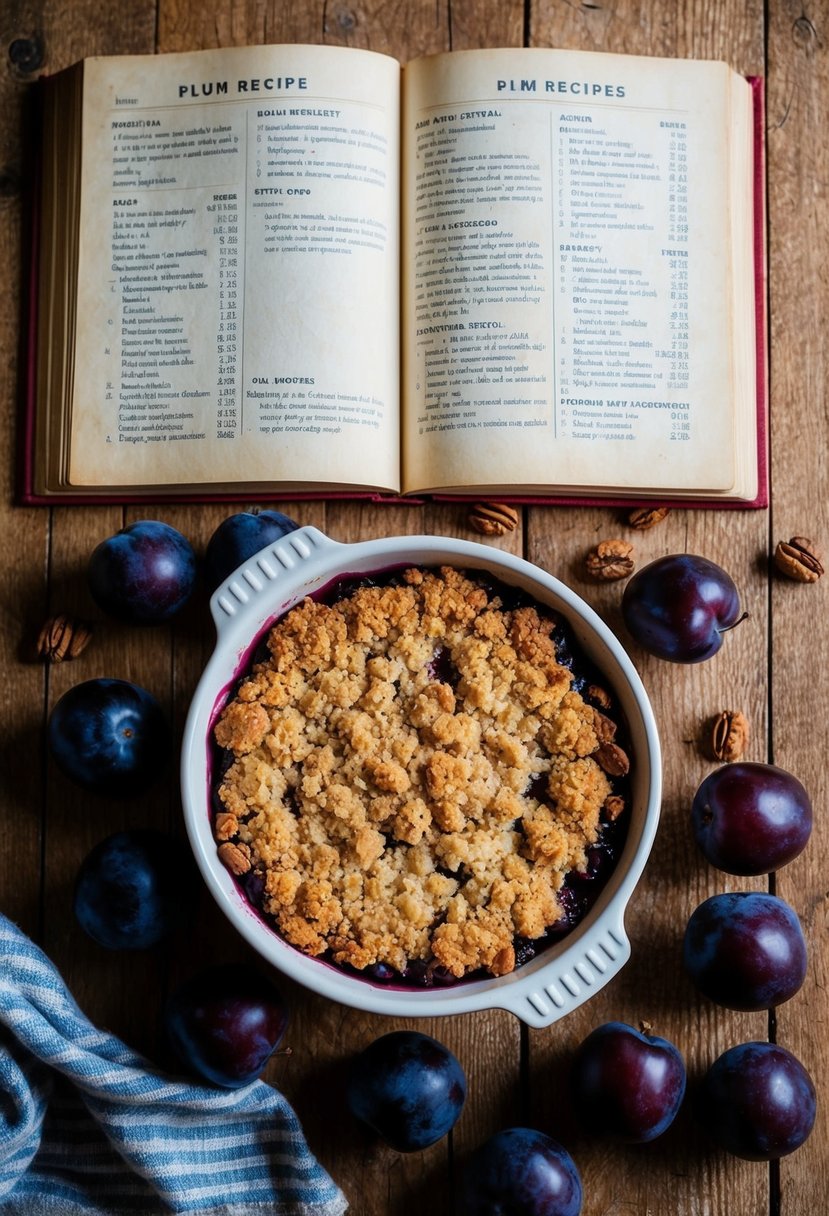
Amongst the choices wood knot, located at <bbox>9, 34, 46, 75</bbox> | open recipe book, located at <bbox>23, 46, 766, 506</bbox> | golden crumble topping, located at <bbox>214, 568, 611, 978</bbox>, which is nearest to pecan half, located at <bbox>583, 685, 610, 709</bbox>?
golden crumble topping, located at <bbox>214, 568, 611, 978</bbox>

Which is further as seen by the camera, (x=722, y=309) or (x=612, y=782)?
(x=722, y=309)

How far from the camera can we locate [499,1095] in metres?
1.10

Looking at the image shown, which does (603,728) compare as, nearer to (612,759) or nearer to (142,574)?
(612,759)

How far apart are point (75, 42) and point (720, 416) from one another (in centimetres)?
85

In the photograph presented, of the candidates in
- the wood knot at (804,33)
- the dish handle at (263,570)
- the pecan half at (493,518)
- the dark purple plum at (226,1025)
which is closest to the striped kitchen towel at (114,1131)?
the dark purple plum at (226,1025)

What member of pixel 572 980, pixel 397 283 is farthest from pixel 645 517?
pixel 572 980

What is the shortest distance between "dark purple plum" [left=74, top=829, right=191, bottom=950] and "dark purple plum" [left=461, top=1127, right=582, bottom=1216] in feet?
1.27

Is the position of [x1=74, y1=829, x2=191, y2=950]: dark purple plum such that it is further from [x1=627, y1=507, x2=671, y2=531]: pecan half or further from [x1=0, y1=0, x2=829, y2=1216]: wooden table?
[x1=627, y1=507, x2=671, y2=531]: pecan half

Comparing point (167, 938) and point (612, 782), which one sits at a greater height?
point (612, 782)

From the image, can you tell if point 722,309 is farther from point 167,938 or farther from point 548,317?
point 167,938

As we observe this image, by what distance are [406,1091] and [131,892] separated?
324mm

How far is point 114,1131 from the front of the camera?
1.03m

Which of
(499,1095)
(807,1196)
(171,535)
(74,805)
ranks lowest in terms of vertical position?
(807,1196)

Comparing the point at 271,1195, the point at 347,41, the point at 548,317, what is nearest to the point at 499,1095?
the point at 271,1195
